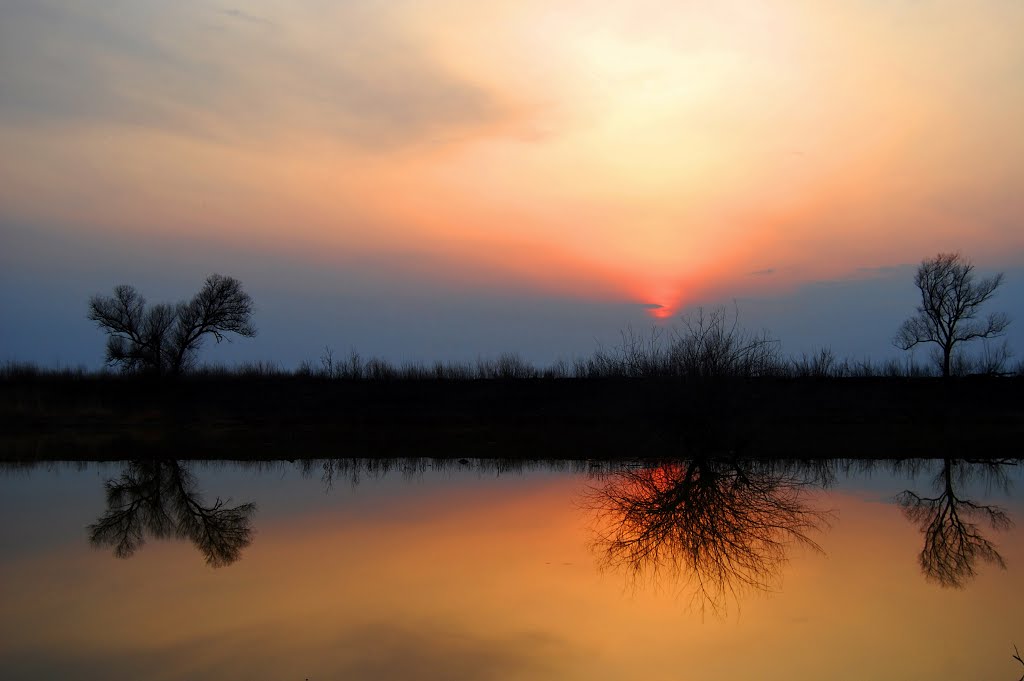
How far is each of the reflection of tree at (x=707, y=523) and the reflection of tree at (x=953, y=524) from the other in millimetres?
1282

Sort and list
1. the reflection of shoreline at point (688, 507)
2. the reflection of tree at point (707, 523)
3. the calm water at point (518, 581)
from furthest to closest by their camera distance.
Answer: the reflection of shoreline at point (688, 507) → the reflection of tree at point (707, 523) → the calm water at point (518, 581)

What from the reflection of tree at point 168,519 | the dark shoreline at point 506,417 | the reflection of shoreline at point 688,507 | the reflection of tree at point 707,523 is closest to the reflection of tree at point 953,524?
the reflection of shoreline at point 688,507

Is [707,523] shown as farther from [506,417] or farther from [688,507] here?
[506,417]

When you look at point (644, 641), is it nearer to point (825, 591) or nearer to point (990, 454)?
point (825, 591)

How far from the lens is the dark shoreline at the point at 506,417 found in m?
18.1

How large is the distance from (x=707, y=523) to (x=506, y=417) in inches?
710

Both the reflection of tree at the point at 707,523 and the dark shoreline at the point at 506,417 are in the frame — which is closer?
the reflection of tree at the point at 707,523

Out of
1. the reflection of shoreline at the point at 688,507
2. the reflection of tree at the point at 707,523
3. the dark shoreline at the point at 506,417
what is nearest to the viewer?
the reflection of tree at the point at 707,523

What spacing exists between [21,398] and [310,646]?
29186 millimetres

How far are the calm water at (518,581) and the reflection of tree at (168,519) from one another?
0.06 m

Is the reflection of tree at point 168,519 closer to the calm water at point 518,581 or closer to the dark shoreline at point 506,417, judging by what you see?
the calm water at point 518,581

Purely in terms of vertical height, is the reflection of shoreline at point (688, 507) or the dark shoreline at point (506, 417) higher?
the dark shoreline at point (506, 417)

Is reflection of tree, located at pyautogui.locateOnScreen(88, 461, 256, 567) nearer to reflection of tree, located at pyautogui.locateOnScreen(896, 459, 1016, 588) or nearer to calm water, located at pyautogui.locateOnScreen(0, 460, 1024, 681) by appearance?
calm water, located at pyautogui.locateOnScreen(0, 460, 1024, 681)

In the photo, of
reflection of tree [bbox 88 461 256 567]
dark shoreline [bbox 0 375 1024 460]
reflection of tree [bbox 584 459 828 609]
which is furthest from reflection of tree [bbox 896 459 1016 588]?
reflection of tree [bbox 88 461 256 567]
